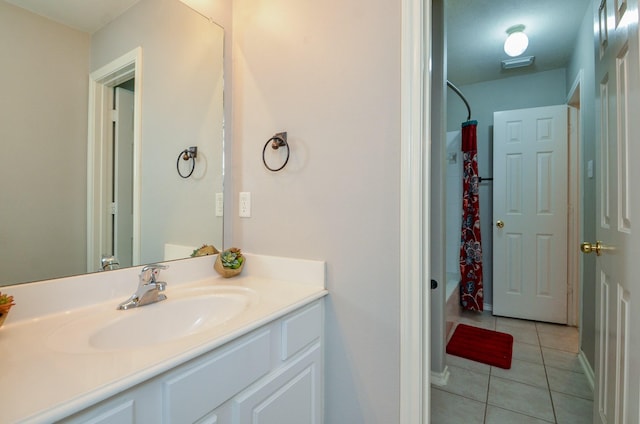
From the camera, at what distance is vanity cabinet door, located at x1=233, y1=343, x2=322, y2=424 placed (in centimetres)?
83

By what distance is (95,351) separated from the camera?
737 millimetres

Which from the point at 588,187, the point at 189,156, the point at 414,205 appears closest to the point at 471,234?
the point at 588,187

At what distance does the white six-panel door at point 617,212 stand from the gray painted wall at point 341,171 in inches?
25.0

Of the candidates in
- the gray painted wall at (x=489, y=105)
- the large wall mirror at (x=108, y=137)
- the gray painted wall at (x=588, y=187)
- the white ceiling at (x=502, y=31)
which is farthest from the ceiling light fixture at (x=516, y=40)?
the large wall mirror at (x=108, y=137)

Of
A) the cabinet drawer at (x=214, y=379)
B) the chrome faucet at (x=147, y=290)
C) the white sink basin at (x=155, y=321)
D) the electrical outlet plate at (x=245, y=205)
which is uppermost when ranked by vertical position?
the electrical outlet plate at (x=245, y=205)

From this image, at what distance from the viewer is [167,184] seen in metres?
1.27

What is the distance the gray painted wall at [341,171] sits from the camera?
1.11m

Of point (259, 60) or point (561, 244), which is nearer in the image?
point (259, 60)

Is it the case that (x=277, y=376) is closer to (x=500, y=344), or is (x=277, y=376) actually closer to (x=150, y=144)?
(x=150, y=144)

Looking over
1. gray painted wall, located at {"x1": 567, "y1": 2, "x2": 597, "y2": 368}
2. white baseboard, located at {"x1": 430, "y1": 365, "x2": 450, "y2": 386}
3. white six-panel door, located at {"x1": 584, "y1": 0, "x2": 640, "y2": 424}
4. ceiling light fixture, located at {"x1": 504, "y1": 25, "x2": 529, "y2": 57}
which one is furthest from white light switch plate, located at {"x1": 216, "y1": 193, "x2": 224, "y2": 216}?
ceiling light fixture, located at {"x1": 504, "y1": 25, "x2": 529, "y2": 57}

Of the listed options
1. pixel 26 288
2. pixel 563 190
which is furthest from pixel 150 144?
pixel 563 190

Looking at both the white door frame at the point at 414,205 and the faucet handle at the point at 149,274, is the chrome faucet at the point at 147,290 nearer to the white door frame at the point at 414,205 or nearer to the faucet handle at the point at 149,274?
the faucet handle at the point at 149,274

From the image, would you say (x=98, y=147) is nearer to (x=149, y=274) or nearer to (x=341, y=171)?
(x=149, y=274)

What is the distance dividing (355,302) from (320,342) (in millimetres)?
211
